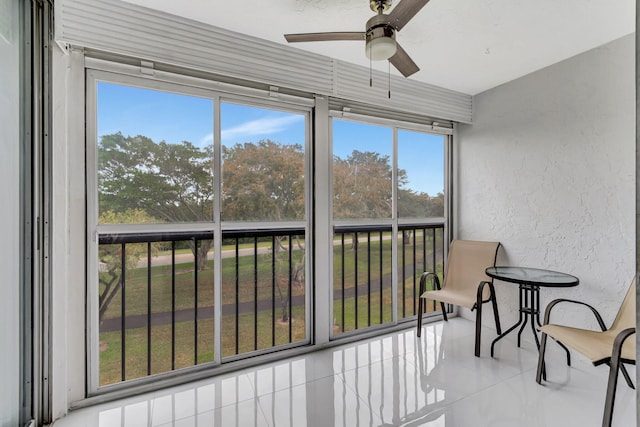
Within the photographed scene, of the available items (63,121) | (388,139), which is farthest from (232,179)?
(388,139)

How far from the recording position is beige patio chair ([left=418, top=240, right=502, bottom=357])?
2.76 metres

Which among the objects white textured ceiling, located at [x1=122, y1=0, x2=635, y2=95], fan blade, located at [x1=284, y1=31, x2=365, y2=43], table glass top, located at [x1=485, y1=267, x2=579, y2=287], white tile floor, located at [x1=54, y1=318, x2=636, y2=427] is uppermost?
white textured ceiling, located at [x1=122, y1=0, x2=635, y2=95]

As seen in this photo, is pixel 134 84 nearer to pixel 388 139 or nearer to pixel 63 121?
pixel 63 121

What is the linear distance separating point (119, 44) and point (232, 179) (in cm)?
111

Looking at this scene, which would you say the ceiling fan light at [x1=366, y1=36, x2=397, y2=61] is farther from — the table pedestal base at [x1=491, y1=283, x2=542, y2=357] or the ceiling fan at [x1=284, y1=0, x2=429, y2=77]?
the table pedestal base at [x1=491, y1=283, x2=542, y2=357]

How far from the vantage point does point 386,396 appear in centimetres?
201

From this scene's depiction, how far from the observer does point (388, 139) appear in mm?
3145

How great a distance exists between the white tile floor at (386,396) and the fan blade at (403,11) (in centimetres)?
222

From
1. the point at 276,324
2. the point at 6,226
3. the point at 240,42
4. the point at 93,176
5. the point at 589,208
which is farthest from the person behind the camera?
the point at 276,324

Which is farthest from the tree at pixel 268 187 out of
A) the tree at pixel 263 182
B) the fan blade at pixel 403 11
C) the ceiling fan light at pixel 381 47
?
the fan blade at pixel 403 11

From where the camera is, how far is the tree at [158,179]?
2.04m

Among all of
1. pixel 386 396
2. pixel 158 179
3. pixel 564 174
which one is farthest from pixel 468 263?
pixel 158 179

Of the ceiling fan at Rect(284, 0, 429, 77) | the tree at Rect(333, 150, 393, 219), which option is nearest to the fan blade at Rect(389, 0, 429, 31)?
the ceiling fan at Rect(284, 0, 429, 77)

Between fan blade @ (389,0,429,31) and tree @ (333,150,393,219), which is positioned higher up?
fan blade @ (389,0,429,31)
